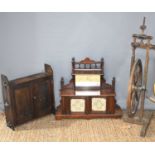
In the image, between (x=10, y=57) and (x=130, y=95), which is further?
(x=10, y=57)

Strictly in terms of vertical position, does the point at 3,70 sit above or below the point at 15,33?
below

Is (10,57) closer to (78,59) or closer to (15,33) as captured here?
(15,33)

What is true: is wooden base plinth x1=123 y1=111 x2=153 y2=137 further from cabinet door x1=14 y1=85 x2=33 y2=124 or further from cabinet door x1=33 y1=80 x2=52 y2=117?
cabinet door x1=14 y1=85 x2=33 y2=124

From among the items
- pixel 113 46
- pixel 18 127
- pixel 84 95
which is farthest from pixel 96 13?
pixel 18 127

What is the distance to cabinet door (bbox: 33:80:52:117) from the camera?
3828 millimetres

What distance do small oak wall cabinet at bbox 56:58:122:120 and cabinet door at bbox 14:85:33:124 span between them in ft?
1.31

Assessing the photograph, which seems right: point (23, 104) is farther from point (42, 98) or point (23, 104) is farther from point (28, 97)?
point (42, 98)

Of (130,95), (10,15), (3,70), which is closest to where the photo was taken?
(130,95)

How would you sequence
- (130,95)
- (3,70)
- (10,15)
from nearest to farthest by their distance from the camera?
(130,95) < (10,15) < (3,70)

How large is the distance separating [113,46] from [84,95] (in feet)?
2.54

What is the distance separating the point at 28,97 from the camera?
12.4 ft

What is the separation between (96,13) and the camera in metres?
3.79

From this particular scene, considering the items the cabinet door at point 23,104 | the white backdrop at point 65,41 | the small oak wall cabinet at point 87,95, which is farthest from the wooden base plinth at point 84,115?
the white backdrop at point 65,41

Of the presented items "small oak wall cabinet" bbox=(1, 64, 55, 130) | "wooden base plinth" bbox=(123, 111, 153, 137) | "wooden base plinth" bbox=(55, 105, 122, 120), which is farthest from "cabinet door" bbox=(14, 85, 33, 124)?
"wooden base plinth" bbox=(123, 111, 153, 137)
